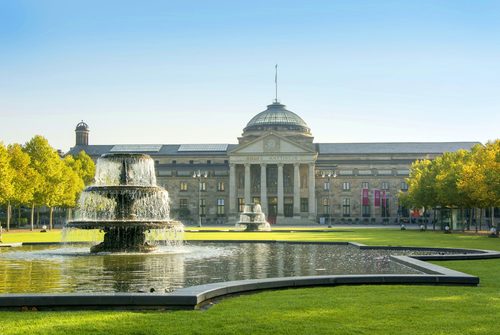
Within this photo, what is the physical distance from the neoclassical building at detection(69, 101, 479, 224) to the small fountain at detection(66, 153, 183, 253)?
284 ft

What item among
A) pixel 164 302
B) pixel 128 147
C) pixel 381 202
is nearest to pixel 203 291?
pixel 164 302

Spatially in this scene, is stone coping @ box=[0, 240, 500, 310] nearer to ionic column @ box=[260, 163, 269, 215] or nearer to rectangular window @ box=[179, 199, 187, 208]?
ionic column @ box=[260, 163, 269, 215]

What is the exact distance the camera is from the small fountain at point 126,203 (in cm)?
2959

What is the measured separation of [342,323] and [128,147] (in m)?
144

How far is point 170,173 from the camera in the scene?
138m

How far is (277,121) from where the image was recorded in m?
142

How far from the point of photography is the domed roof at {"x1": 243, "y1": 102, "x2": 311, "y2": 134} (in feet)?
464

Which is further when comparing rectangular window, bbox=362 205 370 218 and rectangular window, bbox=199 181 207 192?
rectangular window, bbox=199 181 207 192

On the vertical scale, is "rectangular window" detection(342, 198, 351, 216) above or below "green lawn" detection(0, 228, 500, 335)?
above

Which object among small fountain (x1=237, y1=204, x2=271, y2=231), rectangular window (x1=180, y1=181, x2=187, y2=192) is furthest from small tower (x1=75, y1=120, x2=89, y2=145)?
small fountain (x1=237, y1=204, x2=271, y2=231)

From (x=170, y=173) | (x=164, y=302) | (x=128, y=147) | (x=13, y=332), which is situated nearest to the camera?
(x=13, y=332)

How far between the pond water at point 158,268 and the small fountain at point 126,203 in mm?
1346

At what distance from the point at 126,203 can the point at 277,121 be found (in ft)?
368

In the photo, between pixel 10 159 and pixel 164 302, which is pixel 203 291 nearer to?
pixel 164 302
